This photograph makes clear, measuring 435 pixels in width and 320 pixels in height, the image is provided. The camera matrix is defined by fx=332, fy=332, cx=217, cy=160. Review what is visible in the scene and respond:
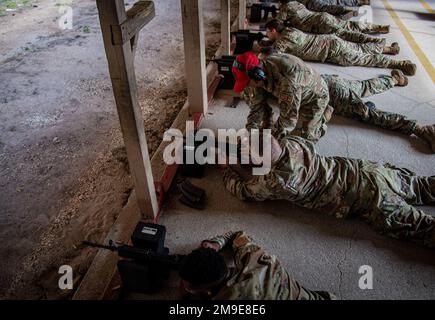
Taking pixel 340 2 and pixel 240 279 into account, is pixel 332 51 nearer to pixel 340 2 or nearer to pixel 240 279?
pixel 340 2

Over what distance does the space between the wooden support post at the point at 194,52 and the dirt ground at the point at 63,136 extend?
0.68 metres

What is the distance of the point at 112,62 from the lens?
2070 mm

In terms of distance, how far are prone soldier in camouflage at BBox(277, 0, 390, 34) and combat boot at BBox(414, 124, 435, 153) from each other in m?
2.86

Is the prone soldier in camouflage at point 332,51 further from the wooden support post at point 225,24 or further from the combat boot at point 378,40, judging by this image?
the wooden support post at point 225,24

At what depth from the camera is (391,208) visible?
8.46ft

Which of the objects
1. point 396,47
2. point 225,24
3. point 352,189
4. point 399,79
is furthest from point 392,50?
point 352,189

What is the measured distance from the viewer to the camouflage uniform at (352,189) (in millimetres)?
2582

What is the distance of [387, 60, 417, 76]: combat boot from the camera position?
4953mm

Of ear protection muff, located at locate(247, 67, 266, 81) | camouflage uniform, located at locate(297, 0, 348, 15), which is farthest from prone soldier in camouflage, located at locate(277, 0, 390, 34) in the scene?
ear protection muff, located at locate(247, 67, 266, 81)

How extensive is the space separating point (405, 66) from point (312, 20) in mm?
1804

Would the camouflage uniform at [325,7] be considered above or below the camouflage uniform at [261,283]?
below

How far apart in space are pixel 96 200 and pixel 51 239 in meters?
0.57

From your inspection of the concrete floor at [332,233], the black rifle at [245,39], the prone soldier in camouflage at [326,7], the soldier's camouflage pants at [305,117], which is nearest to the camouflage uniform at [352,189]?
the concrete floor at [332,233]
